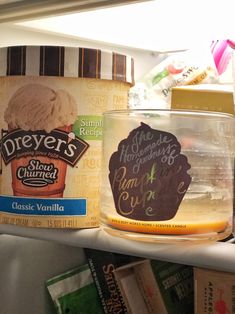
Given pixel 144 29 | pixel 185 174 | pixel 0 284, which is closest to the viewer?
pixel 185 174

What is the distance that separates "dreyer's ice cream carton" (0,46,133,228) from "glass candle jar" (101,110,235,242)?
50 millimetres

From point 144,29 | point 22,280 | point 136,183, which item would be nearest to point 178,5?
point 144,29

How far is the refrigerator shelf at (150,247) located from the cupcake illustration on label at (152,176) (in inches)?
1.6

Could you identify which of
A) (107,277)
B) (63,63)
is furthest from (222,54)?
(107,277)

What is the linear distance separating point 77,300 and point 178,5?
21.9 inches

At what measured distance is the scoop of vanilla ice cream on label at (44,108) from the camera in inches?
23.8

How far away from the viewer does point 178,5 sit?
2.62ft

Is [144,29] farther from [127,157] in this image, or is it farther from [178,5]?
[127,157]

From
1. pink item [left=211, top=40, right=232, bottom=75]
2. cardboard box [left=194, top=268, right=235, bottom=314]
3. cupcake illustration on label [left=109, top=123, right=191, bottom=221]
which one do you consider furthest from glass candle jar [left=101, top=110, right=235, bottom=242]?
pink item [left=211, top=40, right=232, bottom=75]

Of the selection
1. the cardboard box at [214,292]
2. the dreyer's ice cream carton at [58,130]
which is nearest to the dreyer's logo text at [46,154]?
the dreyer's ice cream carton at [58,130]

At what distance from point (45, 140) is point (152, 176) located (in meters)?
0.16

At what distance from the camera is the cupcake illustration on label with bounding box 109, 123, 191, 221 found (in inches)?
20.9

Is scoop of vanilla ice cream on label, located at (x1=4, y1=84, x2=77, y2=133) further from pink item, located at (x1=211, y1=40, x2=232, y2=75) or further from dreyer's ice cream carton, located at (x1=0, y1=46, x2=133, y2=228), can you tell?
pink item, located at (x1=211, y1=40, x2=232, y2=75)

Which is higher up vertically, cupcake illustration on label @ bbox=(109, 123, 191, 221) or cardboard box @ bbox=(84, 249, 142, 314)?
cupcake illustration on label @ bbox=(109, 123, 191, 221)
